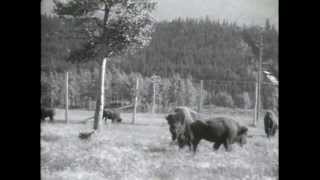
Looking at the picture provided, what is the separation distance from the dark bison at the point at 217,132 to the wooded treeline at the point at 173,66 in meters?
0.13

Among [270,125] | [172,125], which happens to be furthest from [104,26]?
[270,125]

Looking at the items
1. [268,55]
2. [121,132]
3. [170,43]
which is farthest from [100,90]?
[268,55]

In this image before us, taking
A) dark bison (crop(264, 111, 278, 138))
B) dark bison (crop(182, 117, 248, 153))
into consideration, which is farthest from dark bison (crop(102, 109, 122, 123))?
dark bison (crop(264, 111, 278, 138))

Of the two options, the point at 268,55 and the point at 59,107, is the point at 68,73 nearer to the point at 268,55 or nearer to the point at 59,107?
the point at 59,107

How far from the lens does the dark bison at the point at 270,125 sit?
316 cm

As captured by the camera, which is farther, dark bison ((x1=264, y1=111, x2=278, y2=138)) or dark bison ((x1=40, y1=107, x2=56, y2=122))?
dark bison ((x1=40, y1=107, x2=56, y2=122))

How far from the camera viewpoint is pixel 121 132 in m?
3.26

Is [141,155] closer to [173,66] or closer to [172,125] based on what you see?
[172,125]

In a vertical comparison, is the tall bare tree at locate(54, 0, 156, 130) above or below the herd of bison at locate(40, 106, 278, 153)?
above

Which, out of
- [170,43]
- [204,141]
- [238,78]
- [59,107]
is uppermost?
[170,43]

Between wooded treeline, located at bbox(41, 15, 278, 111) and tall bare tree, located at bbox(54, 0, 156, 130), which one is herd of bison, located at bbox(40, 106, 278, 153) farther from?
tall bare tree, located at bbox(54, 0, 156, 130)

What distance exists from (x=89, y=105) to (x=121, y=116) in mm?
244

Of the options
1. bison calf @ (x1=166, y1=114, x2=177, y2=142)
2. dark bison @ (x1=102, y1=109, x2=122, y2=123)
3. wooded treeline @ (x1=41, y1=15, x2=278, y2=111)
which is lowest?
bison calf @ (x1=166, y1=114, x2=177, y2=142)

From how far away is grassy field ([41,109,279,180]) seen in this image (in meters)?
3.16
